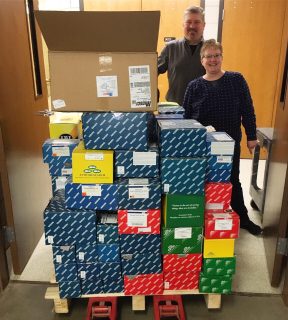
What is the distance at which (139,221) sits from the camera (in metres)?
1.55

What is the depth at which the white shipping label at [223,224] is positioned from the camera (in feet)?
5.19

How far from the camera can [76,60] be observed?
142cm

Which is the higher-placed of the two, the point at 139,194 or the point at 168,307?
the point at 139,194

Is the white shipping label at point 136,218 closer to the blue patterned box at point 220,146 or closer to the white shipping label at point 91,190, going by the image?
the white shipping label at point 91,190

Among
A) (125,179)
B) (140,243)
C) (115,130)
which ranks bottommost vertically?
(140,243)

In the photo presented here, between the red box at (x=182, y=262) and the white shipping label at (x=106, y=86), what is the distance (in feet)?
2.71

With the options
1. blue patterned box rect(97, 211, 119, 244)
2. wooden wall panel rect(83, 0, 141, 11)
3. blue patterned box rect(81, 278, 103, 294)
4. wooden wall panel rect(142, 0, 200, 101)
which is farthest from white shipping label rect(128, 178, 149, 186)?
wooden wall panel rect(83, 0, 141, 11)

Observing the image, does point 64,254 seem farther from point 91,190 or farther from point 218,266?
point 218,266

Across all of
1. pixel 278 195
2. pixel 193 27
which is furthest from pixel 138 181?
pixel 193 27

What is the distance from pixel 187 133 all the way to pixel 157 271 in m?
0.71

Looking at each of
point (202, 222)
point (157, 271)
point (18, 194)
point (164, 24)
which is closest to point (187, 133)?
point (202, 222)

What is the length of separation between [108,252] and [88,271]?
0.14 m

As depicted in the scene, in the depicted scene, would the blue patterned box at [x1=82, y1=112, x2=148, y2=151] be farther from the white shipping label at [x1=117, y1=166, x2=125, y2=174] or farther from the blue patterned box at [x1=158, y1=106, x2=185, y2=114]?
the blue patterned box at [x1=158, y1=106, x2=185, y2=114]

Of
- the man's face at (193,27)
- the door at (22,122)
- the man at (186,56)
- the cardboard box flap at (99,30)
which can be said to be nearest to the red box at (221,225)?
the cardboard box flap at (99,30)
